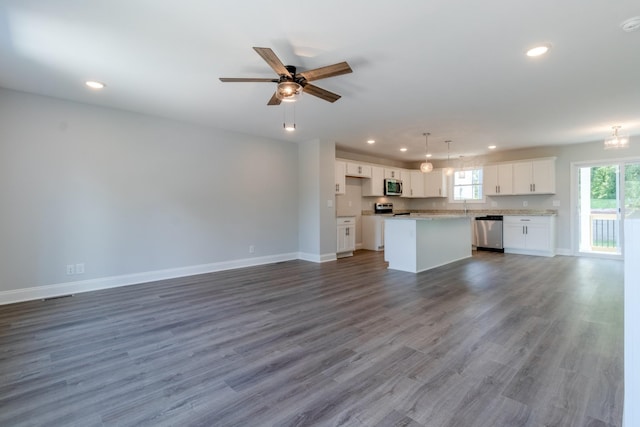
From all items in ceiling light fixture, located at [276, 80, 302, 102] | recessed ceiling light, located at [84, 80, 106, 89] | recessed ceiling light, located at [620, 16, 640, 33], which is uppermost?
recessed ceiling light, located at [84, 80, 106, 89]

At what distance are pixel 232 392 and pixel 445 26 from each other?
10.0 feet

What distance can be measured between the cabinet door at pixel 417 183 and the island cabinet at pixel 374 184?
4.73 feet

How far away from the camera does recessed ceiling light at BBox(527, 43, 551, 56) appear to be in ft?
8.70

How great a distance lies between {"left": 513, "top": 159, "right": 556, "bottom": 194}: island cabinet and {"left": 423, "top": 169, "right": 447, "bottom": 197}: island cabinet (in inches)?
72.9

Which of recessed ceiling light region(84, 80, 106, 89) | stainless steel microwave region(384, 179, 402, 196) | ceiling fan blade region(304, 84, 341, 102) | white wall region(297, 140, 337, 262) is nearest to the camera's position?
ceiling fan blade region(304, 84, 341, 102)

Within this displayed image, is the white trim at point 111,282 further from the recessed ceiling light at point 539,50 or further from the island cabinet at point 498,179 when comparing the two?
the island cabinet at point 498,179

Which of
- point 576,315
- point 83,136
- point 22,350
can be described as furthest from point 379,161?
point 22,350

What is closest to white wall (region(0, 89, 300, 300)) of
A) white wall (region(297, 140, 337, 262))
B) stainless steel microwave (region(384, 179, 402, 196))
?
white wall (region(297, 140, 337, 262))

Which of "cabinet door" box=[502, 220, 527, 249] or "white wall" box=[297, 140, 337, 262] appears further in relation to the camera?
"cabinet door" box=[502, 220, 527, 249]

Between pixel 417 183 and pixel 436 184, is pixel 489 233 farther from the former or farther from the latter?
pixel 417 183

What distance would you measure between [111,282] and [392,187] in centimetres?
662

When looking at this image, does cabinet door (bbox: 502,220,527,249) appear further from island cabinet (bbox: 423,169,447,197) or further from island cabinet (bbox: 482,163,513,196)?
island cabinet (bbox: 423,169,447,197)

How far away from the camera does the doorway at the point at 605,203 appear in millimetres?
6145

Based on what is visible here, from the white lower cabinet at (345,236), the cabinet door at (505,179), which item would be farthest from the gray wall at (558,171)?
the white lower cabinet at (345,236)
